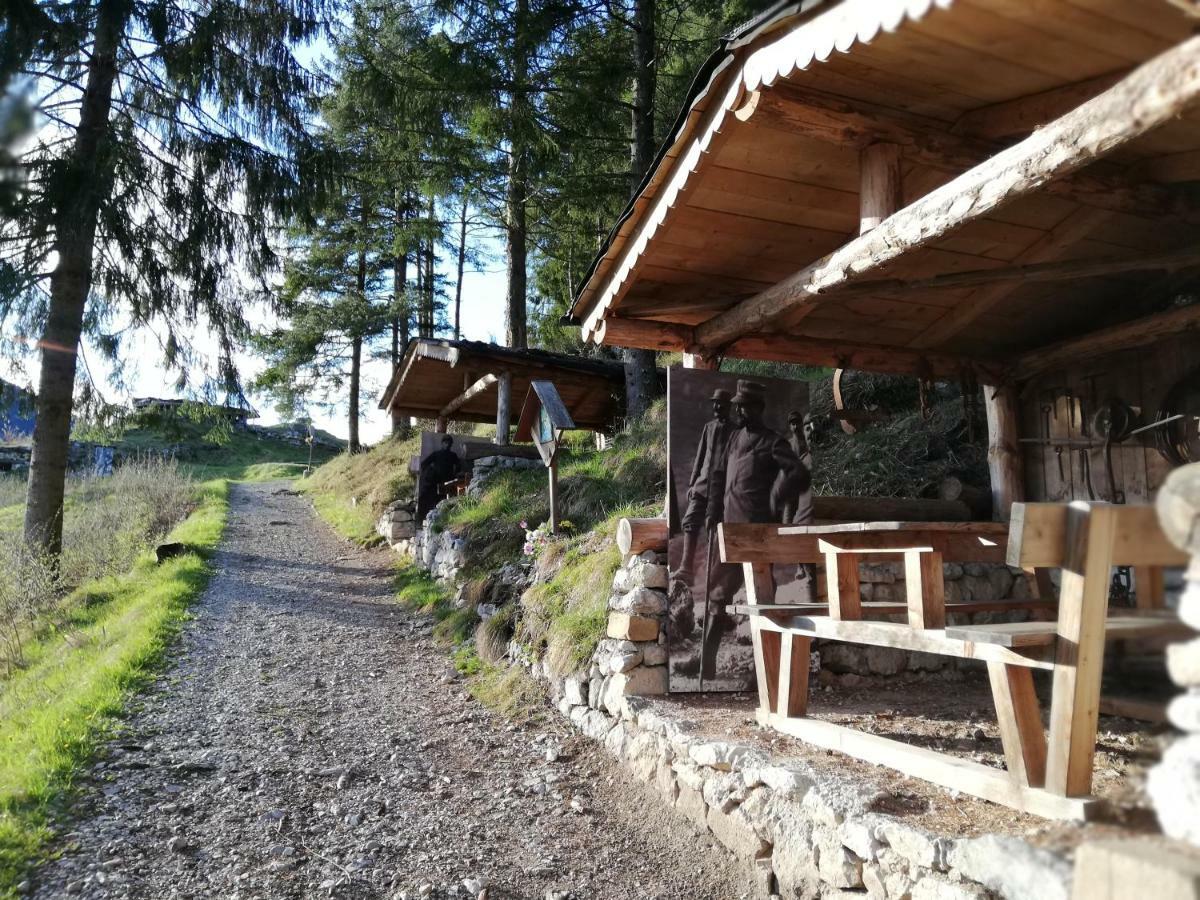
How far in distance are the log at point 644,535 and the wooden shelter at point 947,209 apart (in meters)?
1.20

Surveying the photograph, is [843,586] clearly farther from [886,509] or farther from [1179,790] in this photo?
[1179,790]

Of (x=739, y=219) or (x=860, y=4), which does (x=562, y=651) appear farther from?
(x=860, y=4)

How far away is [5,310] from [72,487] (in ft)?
33.7

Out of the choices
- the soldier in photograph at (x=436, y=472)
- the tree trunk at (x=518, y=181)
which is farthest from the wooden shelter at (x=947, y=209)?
the soldier in photograph at (x=436, y=472)

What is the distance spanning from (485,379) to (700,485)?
8405 millimetres

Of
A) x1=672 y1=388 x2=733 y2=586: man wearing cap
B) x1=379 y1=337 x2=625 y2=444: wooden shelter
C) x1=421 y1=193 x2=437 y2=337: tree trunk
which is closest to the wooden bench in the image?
x1=672 y1=388 x2=733 y2=586: man wearing cap

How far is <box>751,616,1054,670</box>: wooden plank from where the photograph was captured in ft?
9.57

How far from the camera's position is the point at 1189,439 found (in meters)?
4.89

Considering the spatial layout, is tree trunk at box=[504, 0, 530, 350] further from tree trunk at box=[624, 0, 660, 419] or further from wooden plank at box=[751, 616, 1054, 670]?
wooden plank at box=[751, 616, 1054, 670]

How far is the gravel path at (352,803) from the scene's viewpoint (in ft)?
11.5

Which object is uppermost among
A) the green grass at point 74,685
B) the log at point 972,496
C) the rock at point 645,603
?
the log at point 972,496

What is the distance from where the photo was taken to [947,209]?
10.3 ft

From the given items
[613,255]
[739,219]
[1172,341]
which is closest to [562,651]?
[613,255]

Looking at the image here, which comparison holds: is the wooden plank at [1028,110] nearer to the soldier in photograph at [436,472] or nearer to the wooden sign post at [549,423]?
the wooden sign post at [549,423]
